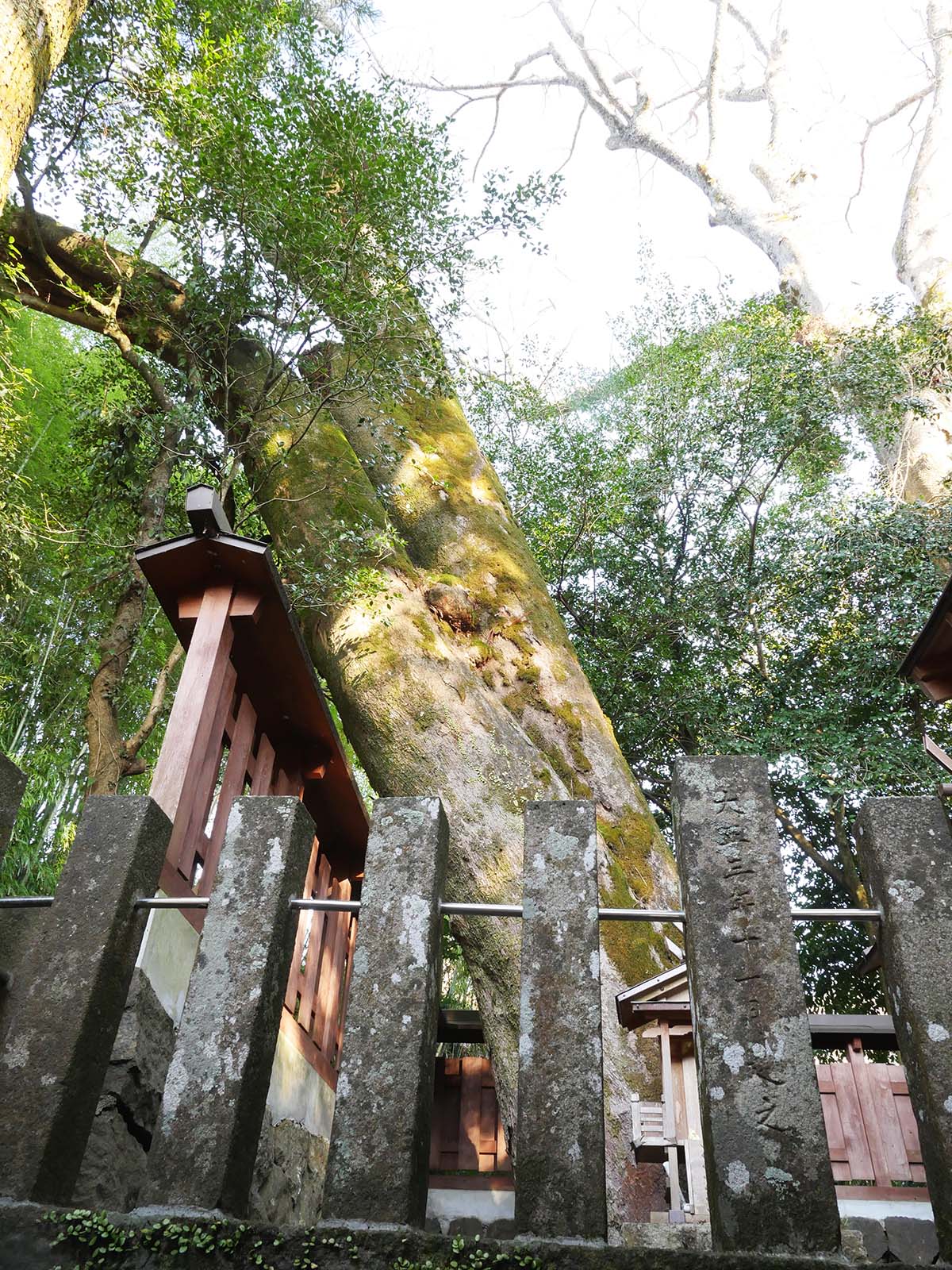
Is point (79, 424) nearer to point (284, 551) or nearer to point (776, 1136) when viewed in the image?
point (284, 551)

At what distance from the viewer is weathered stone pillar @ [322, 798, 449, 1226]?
5.68 feet

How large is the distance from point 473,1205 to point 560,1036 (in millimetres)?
8367

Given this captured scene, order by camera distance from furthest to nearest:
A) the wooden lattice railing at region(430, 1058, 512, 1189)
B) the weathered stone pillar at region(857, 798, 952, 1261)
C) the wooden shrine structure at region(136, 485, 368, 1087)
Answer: the wooden lattice railing at region(430, 1058, 512, 1189) → the wooden shrine structure at region(136, 485, 368, 1087) → the weathered stone pillar at region(857, 798, 952, 1261)

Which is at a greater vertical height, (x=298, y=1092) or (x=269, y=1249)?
(x=298, y=1092)

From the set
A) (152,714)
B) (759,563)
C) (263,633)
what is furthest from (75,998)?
(759,563)

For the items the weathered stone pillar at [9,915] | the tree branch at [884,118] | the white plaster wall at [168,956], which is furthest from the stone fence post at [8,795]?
the tree branch at [884,118]

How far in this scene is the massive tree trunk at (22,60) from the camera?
4.81 m

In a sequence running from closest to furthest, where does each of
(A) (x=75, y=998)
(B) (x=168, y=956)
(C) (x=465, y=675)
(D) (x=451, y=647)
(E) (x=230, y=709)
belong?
1. (A) (x=75, y=998)
2. (B) (x=168, y=956)
3. (E) (x=230, y=709)
4. (C) (x=465, y=675)
5. (D) (x=451, y=647)

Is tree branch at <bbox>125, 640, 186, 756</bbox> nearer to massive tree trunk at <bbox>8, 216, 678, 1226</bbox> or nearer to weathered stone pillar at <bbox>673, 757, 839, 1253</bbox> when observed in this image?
massive tree trunk at <bbox>8, 216, 678, 1226</bbox>

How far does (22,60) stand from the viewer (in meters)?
5.00

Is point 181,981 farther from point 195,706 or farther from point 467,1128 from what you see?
point 467,1128

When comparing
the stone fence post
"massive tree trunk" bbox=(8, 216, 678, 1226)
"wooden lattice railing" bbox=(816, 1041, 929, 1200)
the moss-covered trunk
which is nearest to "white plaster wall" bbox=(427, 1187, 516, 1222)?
"wooden lattice railing" bbox=(816, 1041, 929, 1200)

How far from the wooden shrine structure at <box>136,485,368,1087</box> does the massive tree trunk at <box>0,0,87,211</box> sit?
225cm

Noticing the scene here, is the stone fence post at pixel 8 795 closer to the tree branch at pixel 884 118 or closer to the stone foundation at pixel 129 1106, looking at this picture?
the stone foundation at pixel 129 1106
